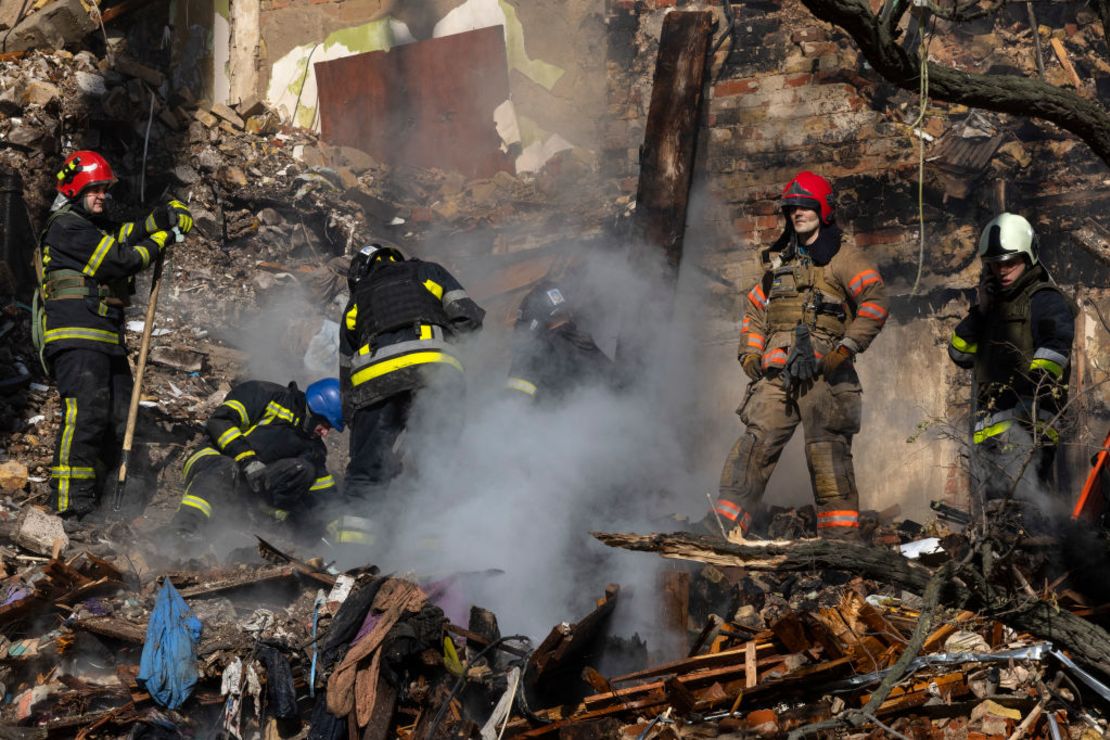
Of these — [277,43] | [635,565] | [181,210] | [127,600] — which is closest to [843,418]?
[635,565]

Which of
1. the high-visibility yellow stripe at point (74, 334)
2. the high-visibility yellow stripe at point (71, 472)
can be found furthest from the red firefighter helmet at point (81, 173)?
the high-visibility yellow stripe at point (71, 472)

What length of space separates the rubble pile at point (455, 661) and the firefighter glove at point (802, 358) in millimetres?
1087

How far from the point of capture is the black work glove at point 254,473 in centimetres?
678

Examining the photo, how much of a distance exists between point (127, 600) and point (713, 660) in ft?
9.87

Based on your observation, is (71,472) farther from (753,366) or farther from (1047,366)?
(1047,366)

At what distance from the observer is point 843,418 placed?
6230 mm

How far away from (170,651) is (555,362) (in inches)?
125

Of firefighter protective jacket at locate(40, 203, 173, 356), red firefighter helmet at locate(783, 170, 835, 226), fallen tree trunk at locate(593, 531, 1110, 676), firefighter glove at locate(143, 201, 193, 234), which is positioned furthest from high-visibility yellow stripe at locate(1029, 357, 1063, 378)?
firefighter protective jacket at locate(40, 203, 173, 356)

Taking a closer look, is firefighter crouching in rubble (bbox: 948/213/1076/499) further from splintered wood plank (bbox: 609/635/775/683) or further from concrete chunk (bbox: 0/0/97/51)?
concrete chunk (bbox: 0/0/97/51)

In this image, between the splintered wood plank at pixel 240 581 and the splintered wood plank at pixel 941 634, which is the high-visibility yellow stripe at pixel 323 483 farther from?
the splintered wood plank at pixel 941 634

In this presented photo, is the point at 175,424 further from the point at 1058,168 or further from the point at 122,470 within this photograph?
the point at 1058,168

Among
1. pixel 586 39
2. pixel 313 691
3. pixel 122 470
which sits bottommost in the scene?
pixel 313 691

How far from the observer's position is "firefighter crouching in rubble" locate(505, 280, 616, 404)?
7.37 metres

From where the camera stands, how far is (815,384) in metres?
6.27
